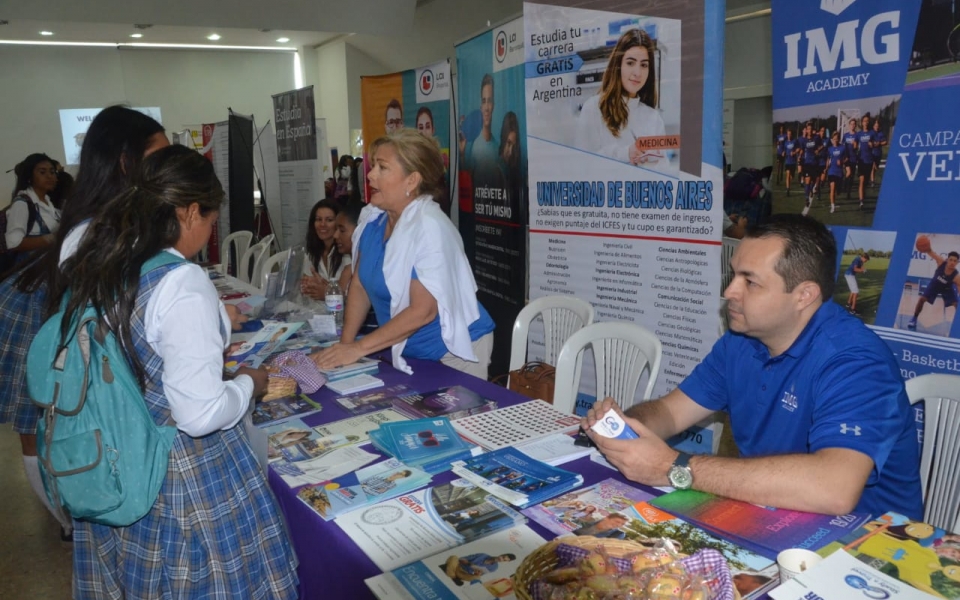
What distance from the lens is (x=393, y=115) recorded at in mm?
5848

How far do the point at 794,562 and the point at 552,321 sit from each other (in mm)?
1934

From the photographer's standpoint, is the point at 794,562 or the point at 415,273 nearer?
the point at 794,562

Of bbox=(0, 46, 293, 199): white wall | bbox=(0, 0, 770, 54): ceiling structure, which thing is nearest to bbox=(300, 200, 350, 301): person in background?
bbox=(0, 0, 770, 54): ceiling structure

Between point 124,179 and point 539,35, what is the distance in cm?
234

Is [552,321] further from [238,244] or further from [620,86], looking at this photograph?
[238,244]

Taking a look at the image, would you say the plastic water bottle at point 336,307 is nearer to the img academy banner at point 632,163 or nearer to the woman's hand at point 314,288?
the woman's hand at point 314,288

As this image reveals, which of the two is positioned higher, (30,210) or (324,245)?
(30,210)

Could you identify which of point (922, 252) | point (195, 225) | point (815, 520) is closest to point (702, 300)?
point (922, 252)

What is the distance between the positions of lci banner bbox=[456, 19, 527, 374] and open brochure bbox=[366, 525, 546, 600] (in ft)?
9.60

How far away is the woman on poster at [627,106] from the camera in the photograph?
296cm

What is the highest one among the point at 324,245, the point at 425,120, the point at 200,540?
the point at 425,120

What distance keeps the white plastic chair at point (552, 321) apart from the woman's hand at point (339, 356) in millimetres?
643

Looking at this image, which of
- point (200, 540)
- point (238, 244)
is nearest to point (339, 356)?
point (200, 540)

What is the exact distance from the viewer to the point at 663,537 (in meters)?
1.26
